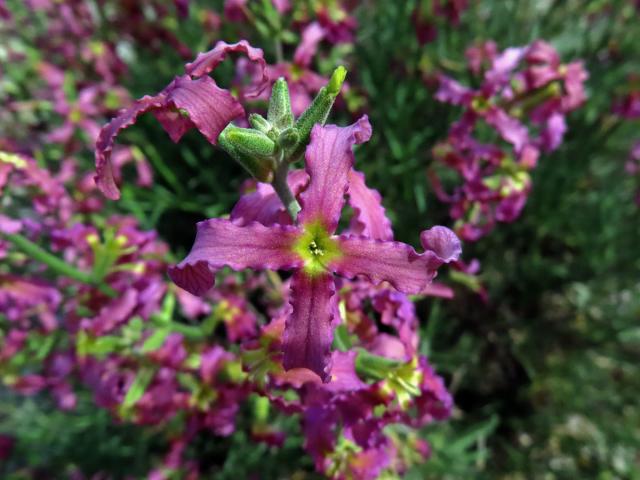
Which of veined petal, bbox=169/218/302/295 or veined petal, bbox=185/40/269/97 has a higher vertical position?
veined petal, bbox=185/40/269/97

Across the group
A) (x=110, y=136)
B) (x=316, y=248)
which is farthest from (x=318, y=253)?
(x=110, y=136)

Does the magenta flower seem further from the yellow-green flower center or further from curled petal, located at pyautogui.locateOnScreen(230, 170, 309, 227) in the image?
curled petal, located at pyautogui.locateOnScreen(230, 170, 309, 227)

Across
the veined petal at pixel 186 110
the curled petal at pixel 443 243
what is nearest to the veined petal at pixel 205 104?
the veined petal at pixel 186 110

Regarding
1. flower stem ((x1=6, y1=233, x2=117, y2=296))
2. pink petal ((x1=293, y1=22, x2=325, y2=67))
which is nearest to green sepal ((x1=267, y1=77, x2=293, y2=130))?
flower stem ((x1=6, y1=233, x2=117, y2=296))

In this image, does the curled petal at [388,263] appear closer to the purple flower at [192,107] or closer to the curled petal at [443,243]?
the curled petal at [443,243]

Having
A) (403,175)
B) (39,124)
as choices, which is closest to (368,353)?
(403,175)

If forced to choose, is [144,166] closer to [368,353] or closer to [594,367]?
[368,353]
